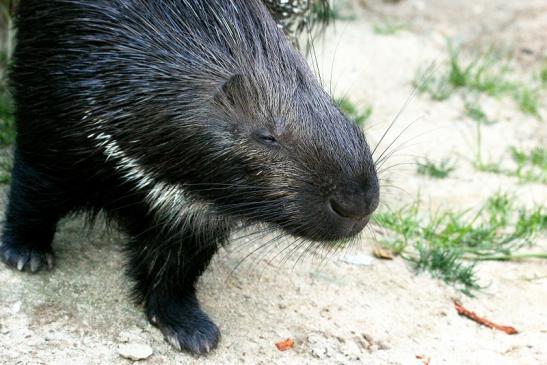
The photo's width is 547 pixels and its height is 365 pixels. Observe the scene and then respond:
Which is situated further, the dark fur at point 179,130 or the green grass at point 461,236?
the green grass at point 461,236

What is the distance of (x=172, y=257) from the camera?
285 centimetres

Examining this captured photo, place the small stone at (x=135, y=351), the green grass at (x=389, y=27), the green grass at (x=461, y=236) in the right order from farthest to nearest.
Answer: the green grass at (x=389, y=27) < the green grass at (x=461, y=236) < the small stone at (x=135, y=351)

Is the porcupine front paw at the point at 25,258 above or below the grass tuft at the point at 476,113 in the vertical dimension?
below

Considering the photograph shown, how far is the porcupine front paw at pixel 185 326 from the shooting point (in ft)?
9.43

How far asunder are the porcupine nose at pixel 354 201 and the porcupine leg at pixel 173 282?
567 millimetres

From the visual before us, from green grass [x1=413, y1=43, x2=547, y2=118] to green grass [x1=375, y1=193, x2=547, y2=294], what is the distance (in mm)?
1400

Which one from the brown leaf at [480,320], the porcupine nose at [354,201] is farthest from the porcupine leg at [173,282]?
the brown leaf at [480,320]

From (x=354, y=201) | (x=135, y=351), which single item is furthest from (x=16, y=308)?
(x=354, y=201)

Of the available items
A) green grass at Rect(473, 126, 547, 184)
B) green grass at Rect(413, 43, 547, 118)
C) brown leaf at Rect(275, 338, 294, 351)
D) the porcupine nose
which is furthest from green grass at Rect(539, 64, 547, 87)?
the porcupine nose

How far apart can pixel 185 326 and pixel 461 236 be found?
1.53 m

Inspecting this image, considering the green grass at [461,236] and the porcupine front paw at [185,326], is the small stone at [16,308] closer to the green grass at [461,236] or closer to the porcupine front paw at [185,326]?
the porcupine front paw at [185,326]

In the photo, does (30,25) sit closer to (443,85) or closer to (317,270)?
(317,270)

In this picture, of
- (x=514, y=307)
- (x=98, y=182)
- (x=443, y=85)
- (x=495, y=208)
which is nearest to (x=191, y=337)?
(x=98, y=182)

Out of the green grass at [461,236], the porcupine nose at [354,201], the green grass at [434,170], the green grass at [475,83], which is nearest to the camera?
the porcupine nose at [354,201]
